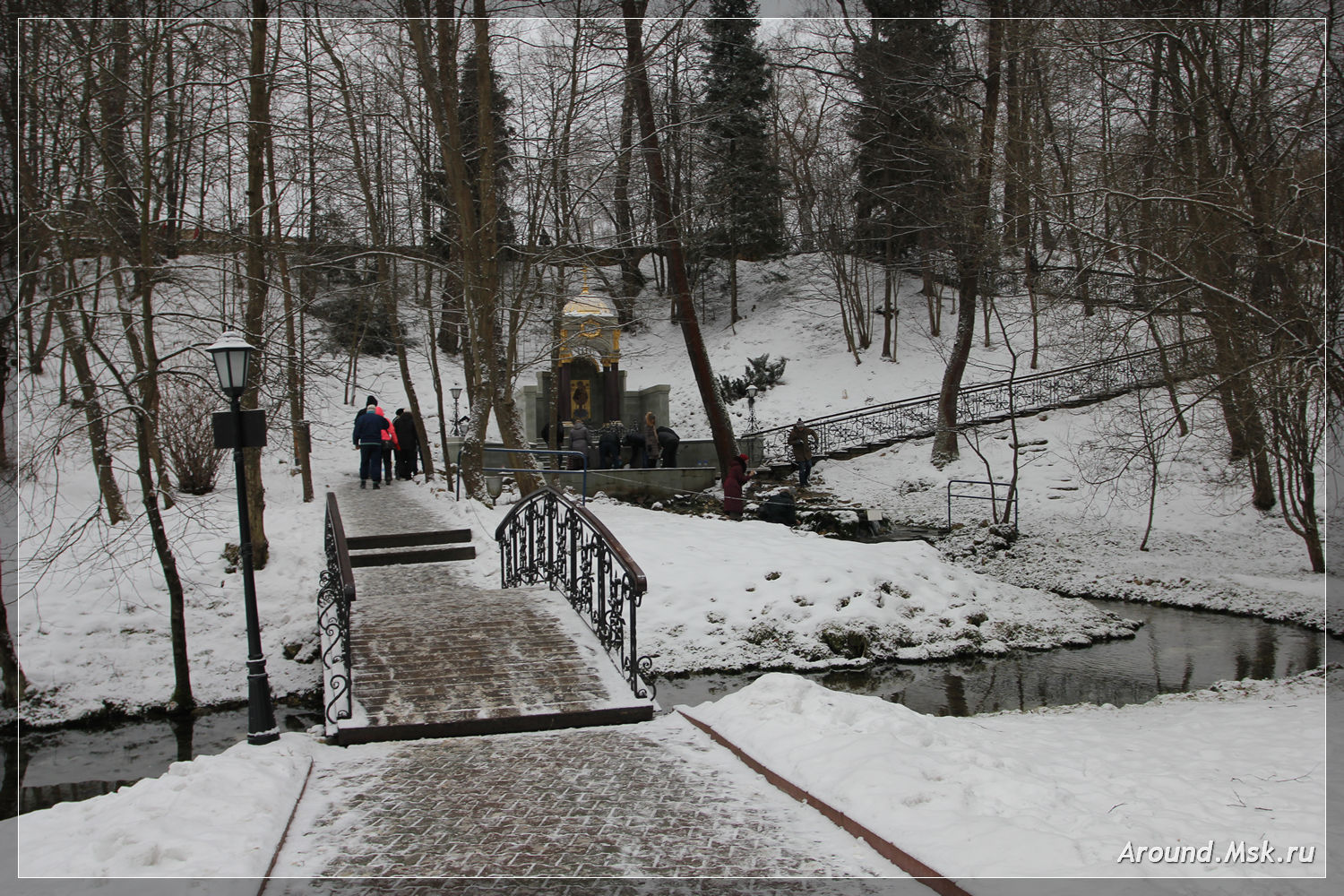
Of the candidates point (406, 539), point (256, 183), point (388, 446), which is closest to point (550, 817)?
point (406, 539)

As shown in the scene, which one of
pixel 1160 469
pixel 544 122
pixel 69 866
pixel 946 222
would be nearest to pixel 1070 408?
pixel 1160 469

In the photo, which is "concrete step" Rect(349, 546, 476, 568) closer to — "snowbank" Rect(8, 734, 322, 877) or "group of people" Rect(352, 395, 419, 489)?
"group of people" Rect(352, 395, 419, 489)

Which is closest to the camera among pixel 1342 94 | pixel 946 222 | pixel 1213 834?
pixel 1213 834

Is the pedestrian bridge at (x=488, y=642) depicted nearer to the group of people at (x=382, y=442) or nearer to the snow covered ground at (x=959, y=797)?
the snow covered ground at (x=959, y=797)

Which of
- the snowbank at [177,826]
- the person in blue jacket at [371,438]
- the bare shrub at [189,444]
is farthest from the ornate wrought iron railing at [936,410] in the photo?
the snowbank at [177,826]

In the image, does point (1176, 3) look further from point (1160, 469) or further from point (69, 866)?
point (1160, 469)

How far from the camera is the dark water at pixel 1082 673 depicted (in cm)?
965

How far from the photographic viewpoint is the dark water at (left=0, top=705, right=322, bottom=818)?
8.03 metres

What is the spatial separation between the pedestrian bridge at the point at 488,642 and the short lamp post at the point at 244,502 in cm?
49

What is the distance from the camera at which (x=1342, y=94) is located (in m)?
6.74

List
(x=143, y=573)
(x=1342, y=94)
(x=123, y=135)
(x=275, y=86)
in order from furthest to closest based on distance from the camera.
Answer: (x=143, y=573) → (x=275, y=86) → (x=123, y=135) → (x=1342, y=94)

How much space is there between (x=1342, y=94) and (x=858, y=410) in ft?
62.7

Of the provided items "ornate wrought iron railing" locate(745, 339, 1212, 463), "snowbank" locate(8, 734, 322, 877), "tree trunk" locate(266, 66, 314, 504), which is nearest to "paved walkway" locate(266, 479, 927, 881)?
"snowbank" locate(8, 734, 322, 877)

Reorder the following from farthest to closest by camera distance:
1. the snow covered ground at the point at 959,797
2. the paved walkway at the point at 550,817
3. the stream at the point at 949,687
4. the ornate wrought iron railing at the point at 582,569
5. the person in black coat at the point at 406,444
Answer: the person in black coat at the point at 406,444
the stream at the point at 949,687
the ornate wrought iron railing at the point at 582,569
the paved walkway at the point at 550,817
the snow covered ground at the point at 959,797
